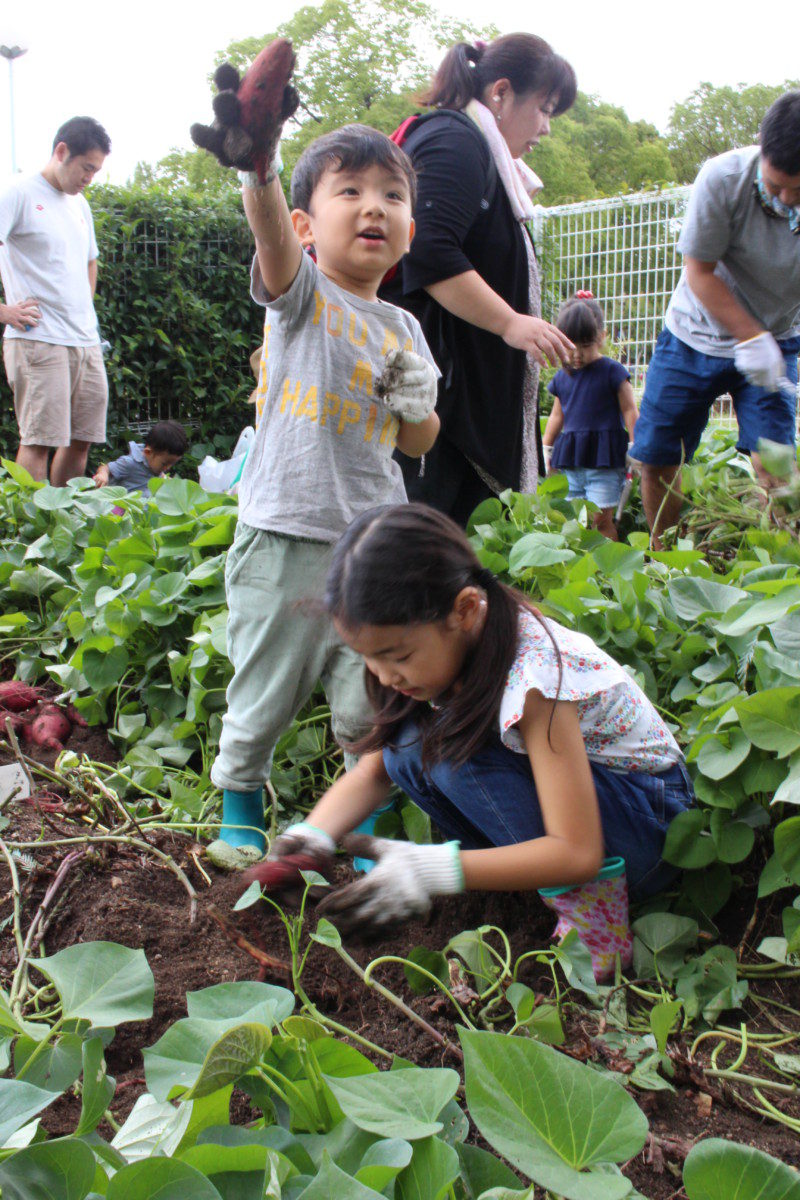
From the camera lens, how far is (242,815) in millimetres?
1748

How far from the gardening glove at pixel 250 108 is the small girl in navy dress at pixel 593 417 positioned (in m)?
2.79

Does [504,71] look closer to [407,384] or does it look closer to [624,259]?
[407,384]

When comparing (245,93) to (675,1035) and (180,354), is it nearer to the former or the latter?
(675,1035)

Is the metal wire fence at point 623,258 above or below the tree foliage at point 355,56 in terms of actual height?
below

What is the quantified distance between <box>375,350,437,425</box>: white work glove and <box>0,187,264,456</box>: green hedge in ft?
17.8

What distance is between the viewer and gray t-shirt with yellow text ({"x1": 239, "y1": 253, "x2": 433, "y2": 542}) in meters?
1.63

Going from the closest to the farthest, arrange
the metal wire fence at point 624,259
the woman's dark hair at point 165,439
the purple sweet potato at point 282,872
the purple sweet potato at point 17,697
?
the purple sweet potato at point 282,872
the purple sweet potato at point 17,697
the woman's dark hair at point 165,439
the metal wire fence at point 624,259

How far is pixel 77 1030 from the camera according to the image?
0.95 meters

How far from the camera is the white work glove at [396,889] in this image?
1213 mm

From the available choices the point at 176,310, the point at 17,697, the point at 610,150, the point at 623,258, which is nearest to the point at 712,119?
the point at 610,150

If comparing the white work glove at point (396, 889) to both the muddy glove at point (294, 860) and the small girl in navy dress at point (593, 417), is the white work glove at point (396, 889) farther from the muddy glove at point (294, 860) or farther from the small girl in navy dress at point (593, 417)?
the small girl in navy dress at point (593, 417)

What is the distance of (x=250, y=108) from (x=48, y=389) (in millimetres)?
3036

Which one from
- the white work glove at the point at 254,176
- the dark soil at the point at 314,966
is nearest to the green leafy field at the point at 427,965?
the dark soil at the point at 314,966

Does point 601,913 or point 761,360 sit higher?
point 761,360
